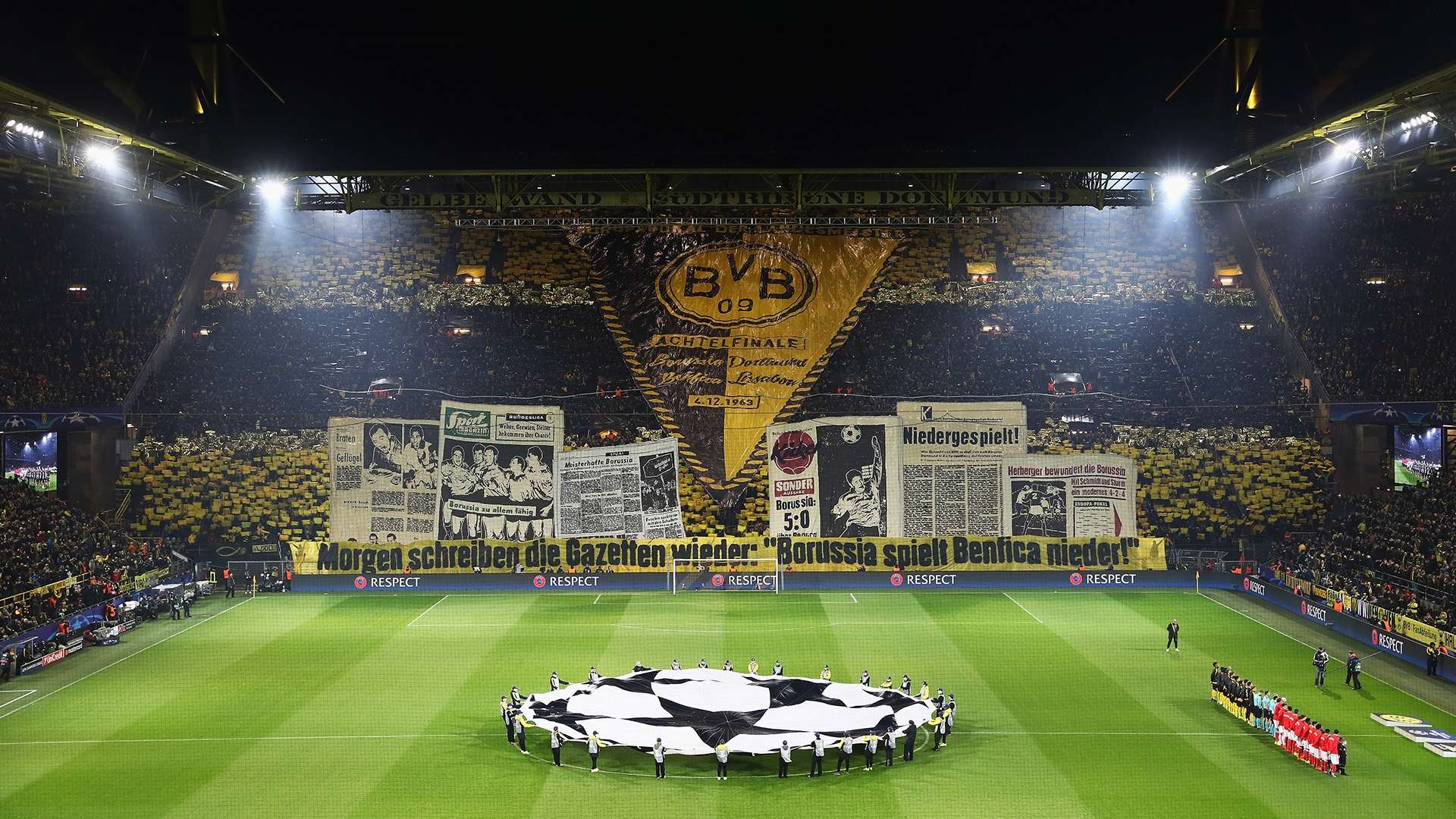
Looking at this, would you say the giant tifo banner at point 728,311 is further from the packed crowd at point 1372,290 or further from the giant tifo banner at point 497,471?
the packed crowd at point 1372,290

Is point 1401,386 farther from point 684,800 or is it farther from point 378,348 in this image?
point 378,348

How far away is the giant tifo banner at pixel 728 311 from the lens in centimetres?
4344

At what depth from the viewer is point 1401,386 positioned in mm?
40156

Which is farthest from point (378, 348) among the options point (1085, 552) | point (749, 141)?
point (1085, 552)

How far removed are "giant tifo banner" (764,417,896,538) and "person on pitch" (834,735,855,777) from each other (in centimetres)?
2058

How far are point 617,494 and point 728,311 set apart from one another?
7739mm

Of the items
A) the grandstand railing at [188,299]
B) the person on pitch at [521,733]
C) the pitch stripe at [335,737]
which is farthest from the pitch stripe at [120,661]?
the person on pitch at [521,733]

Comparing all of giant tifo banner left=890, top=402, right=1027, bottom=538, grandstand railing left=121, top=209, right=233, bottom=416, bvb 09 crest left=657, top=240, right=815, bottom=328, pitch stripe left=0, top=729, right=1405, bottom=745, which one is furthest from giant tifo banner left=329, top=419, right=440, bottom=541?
pitch stripe left=0, top=729, right=1405, bottom=745

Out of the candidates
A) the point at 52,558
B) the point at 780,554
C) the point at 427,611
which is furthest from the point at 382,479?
the point at 780,554

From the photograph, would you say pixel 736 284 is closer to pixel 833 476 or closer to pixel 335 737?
pixel 833 476

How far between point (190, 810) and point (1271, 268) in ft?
139

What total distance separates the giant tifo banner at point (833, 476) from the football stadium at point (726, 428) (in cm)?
22

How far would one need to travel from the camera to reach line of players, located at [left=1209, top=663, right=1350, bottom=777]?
21.1 m

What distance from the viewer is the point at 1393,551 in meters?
35.2
